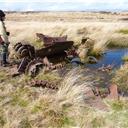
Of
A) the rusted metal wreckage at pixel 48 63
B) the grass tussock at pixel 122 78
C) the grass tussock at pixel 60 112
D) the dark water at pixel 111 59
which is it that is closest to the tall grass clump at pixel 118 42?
the dark water at pixel 111 59

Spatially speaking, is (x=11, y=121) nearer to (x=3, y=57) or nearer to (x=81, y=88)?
(x=81, y=88)

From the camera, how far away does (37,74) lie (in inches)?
536

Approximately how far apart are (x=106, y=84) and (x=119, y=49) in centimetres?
898

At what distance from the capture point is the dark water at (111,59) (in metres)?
16.3

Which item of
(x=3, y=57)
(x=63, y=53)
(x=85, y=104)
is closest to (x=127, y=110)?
(x=85, y=104)

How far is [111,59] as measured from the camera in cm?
1788

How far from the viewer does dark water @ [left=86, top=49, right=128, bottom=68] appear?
53.6 feet

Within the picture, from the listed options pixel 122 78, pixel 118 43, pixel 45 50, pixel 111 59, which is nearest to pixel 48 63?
pixel 45 50

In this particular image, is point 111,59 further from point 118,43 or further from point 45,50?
point 118,43

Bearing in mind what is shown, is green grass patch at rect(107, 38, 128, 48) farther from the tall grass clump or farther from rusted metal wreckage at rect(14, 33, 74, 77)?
rusted metal wreckage at rect(14, 33, 74, 77)

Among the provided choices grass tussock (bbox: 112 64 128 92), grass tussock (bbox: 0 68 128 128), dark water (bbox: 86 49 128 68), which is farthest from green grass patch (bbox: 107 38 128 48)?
grass tussock (bbox: 0 68 128 128)

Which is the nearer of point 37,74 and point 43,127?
point 43,127

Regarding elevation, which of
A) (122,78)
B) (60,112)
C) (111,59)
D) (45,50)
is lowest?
(111,59)

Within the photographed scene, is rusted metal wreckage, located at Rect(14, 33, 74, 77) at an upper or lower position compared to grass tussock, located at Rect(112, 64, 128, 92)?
lower
